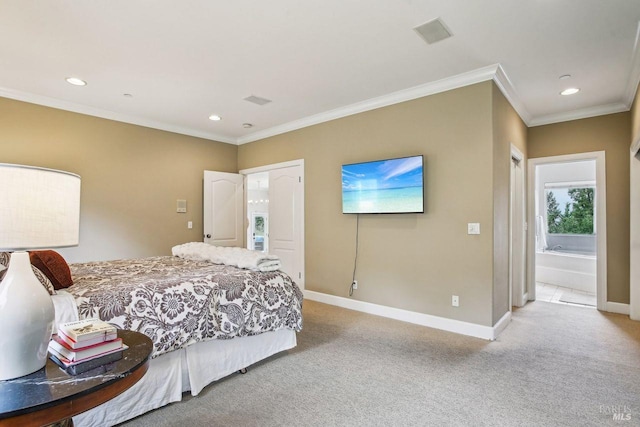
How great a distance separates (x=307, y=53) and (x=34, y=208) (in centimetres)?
246

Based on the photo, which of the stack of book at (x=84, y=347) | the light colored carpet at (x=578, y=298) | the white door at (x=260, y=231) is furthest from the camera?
the white door at (x=260, y=231)

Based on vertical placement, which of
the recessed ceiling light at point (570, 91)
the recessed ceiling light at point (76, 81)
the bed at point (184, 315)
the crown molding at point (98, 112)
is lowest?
the bed at point (184, 315)

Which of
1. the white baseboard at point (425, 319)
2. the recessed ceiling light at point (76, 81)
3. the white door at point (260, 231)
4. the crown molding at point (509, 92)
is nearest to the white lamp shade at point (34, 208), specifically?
the recessed ceiling light at point (76, 81)

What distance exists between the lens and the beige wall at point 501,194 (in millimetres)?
3293

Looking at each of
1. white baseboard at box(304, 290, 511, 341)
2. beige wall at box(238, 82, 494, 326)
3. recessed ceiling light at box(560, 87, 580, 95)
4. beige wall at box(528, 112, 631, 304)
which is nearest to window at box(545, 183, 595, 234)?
beige wall at box(528, 112, 631, 304)

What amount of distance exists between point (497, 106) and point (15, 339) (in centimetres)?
392

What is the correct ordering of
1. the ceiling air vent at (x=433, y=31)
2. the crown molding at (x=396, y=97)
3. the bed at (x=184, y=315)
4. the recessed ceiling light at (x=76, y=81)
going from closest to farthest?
the bed at (x=184, y=315) → the ceiling air vent at (x=433, y=31) → the crown molding at (x=396, y=97) → the recessed ceiling light at (x=76, y=81)

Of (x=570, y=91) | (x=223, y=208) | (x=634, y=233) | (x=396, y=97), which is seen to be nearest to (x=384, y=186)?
(x=396, y=97)

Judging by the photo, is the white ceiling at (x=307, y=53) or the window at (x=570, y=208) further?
the window at (x=570, y=208)

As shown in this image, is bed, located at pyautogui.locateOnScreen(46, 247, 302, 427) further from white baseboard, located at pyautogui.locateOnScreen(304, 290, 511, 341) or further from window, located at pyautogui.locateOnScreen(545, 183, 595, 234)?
window, located at pyautogui.locateOnScreen(545, 183, 595, 234)

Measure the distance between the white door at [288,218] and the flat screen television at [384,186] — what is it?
977 millimetres

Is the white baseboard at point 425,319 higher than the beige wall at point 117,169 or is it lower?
lower

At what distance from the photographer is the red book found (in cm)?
112

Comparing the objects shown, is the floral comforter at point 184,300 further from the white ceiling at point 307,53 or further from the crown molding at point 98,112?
the crown molding at point 98,112
